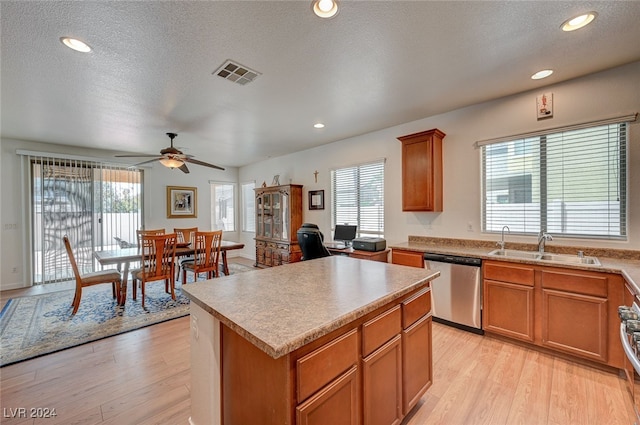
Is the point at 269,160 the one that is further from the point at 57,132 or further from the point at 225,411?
the point at 225,411

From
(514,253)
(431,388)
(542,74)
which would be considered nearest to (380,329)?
(431,388)

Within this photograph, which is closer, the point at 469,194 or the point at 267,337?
the point at 267,337

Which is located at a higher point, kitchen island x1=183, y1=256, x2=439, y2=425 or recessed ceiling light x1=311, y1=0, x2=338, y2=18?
recessed ceiling light x1=311, y1=0, x2=338, y2=18

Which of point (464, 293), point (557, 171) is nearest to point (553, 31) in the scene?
point (557, 171)

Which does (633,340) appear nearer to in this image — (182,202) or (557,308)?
(557,308)

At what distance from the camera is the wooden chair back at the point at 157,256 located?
3.61 m

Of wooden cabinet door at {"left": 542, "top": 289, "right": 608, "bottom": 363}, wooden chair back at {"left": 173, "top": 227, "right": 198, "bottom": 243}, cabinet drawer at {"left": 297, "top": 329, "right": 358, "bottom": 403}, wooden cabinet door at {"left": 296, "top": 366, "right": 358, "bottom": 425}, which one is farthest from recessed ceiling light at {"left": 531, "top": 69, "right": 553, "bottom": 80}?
wooden chair back at {"left": 173, "top": 227, "right": 198, "bottom": 243}

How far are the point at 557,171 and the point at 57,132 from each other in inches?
269

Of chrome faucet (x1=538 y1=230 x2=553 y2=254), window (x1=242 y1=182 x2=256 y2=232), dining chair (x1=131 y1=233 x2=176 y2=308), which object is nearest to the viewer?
chrome faucet (x1=538 y1=230 x2=553 y2=254)

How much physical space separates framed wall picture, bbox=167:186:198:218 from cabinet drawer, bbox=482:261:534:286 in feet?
20.8

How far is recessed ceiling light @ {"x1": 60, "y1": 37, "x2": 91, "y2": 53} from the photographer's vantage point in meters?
1.91

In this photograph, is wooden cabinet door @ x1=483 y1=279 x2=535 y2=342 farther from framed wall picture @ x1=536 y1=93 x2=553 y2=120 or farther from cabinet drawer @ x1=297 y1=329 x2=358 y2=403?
cabinet drawer @ x1=297 y1=329 x2=358 y2=403

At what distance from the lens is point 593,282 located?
2174 millimetres

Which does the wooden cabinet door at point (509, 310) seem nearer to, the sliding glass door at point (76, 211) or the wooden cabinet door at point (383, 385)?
the wooden cabinet door at point (383, 385)
